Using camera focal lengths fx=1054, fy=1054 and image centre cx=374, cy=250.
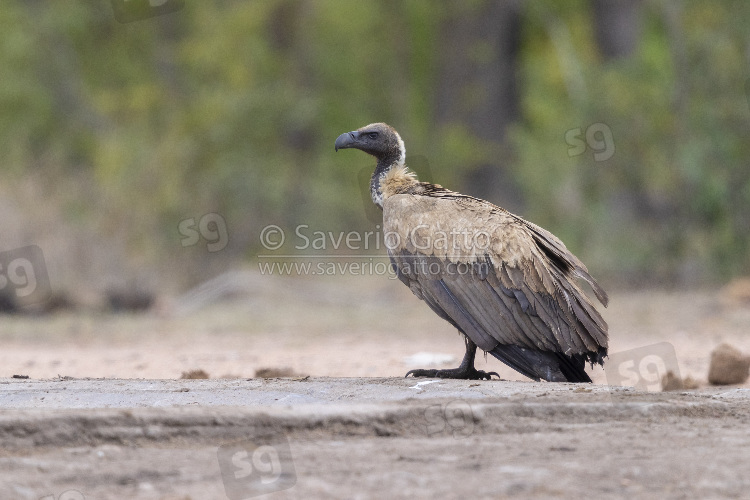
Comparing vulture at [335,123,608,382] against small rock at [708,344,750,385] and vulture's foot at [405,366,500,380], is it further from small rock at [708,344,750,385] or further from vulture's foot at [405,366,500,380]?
small rock at [708,344,750,385]

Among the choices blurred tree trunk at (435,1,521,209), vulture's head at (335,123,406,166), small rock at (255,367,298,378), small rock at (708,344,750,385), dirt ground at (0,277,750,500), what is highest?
blurred tree trunk at (435,1,521,209)

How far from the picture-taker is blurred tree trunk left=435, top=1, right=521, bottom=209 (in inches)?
997

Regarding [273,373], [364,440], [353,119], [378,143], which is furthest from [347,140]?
[353,119]

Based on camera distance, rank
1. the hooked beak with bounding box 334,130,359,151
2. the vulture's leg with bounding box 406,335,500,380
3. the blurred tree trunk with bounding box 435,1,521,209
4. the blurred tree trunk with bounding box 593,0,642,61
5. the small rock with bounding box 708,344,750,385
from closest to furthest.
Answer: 1. the vulture's leg with bounding box 406,335,500,380
2. the hooked beak with bounding box 334,130,359,151
3. the small rock with bounding box 708,344,750,385
4. the blurred tree trunk with bounding box 593,0,642,61
5. the blurred tree trunk with bounding box 435,1,521,209

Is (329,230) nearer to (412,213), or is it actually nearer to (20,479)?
(412,213)

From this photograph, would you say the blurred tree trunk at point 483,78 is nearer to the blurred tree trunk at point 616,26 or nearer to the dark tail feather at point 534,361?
the blurred tree trunk at point 616,26

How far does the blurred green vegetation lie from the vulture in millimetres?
8534

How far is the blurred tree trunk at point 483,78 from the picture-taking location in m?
25.3

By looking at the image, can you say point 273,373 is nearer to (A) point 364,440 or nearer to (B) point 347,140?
(B) point 347,140

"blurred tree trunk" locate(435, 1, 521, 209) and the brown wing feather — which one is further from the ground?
"blurred tree trunk" locate(435, 1, 521, 209)

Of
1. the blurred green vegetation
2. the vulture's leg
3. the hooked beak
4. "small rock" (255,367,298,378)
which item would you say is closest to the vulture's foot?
the vulture's leg

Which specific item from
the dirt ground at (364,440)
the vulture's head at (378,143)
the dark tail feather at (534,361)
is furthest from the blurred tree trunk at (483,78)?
the dark tail feather at (534,361)

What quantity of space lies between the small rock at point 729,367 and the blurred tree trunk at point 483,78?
17.8 metres

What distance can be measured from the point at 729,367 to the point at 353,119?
22696 mm
